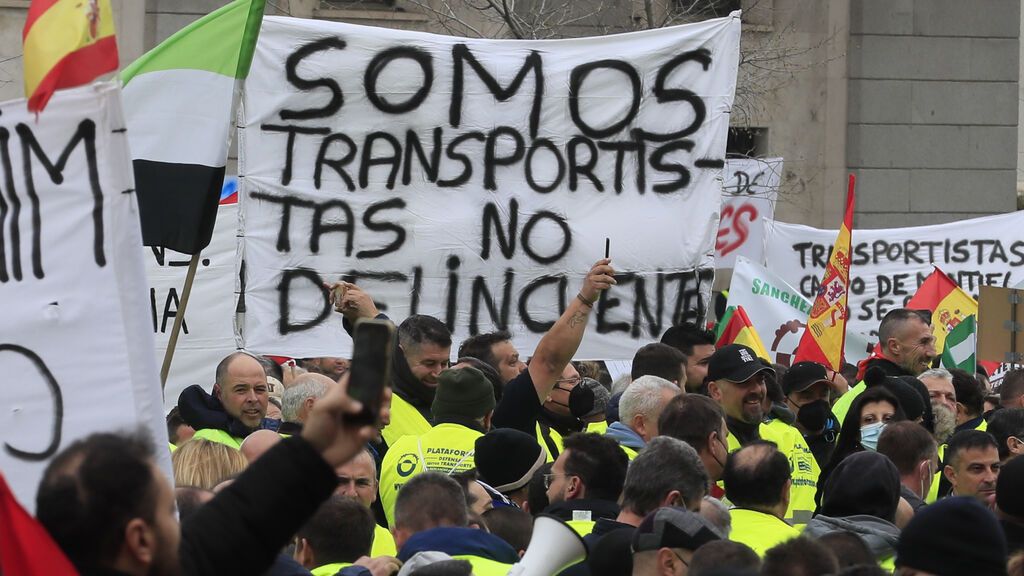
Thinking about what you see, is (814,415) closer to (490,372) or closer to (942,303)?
(490,372)

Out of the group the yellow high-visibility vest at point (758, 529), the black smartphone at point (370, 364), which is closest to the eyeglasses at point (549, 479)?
the yellow high-visibility vest at point (758, 529)

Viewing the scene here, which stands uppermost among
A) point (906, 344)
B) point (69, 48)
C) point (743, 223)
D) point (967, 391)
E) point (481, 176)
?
point (69, 48)

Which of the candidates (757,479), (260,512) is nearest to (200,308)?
(757,479)

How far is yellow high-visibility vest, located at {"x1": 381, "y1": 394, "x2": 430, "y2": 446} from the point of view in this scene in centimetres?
653

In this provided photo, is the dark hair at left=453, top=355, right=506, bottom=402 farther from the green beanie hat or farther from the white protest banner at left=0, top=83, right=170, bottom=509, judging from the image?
the white protest banner at left=0, top=83, right=170, bottom=509

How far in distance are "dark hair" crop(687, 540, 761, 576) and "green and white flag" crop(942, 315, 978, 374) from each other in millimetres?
7684

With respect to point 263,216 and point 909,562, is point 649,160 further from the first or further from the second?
point 909,562

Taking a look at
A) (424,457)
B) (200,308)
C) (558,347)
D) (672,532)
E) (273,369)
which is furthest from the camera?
(200,308)

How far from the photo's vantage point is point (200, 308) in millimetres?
10375

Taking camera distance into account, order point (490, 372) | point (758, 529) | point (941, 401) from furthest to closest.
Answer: point (941, 401)
point (490, 372)
point (758, 529)

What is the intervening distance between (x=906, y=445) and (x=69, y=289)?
3.25m

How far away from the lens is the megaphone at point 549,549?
Result: 4039 mm

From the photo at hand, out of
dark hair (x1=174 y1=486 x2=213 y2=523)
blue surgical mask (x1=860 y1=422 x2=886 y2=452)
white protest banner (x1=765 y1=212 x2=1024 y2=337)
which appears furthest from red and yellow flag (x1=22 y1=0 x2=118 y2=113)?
white protest banner (x1=765 y1=212 x2=1024 y2=337)

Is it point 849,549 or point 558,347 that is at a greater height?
point 558,347
